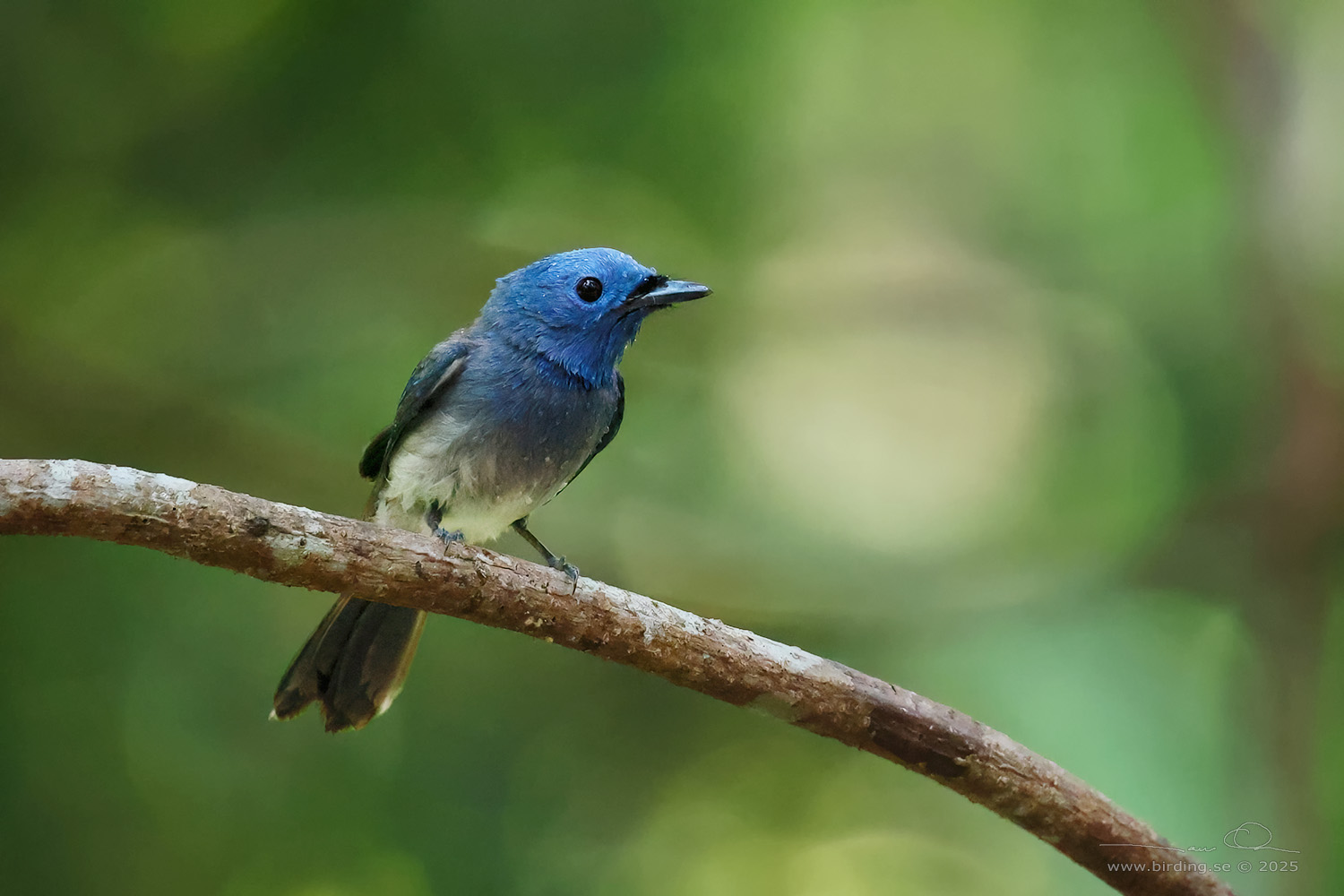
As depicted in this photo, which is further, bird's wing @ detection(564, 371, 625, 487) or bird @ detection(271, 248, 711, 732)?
bird's wing @ detection(564, 371, 625, 487)

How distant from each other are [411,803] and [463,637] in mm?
661

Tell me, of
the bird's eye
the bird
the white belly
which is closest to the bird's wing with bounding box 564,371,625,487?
the bird

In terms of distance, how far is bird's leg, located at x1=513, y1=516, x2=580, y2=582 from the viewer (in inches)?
114

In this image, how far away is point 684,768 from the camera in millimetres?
4926

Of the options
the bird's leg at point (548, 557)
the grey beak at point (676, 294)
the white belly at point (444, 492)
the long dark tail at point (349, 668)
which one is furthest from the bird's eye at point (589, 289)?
the long dark tail at point (349, 668)

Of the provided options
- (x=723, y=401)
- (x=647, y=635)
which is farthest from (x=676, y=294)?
(x=723, y=401)

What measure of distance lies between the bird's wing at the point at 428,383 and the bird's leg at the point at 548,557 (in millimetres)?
455

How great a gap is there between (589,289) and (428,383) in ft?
1.84

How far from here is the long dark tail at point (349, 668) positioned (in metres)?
3.49

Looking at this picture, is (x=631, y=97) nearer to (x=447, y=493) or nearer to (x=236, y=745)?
(x=447, y=493)
